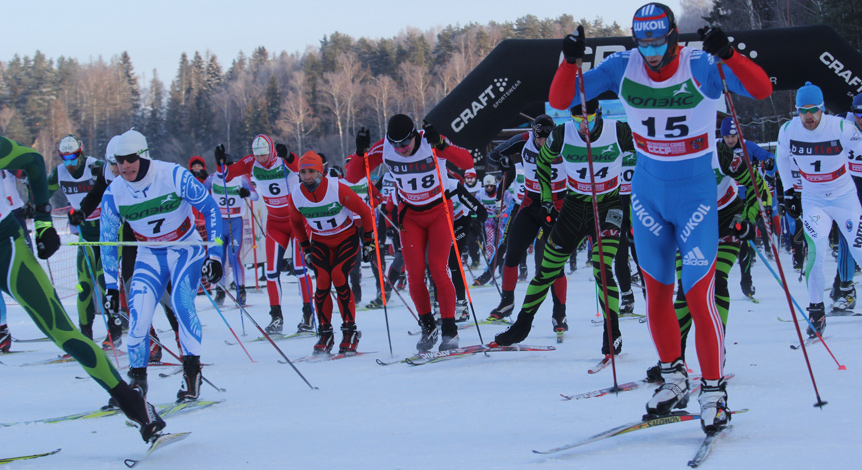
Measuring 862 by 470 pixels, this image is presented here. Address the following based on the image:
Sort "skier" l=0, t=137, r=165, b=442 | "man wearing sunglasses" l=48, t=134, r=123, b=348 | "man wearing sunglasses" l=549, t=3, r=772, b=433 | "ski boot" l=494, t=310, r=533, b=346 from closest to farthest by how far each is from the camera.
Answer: "man wearing sunglasses" l=549, t=3, r=772, b=433
"skier" l=0, t=137, r=165, b=442
"ski boot" l=494, t=310, r=533, b=346
"man wearing sunglasses" l=48, t=134, r=123, b=348

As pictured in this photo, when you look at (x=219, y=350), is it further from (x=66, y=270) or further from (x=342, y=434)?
(x=66, y=270)

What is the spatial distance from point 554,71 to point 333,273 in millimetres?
7707

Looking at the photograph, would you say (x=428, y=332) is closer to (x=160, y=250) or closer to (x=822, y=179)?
(x=160, y=250)

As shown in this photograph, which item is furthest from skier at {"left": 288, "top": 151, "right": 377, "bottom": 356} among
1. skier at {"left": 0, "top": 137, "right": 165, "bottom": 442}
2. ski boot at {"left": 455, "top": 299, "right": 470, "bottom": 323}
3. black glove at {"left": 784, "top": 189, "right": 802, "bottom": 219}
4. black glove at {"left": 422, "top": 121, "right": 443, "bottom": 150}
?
black glove at {"left": 784, "top": 189, "right": 802, "bottom": 219}

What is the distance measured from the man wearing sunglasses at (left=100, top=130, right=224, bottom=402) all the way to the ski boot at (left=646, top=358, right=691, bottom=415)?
10.0ft

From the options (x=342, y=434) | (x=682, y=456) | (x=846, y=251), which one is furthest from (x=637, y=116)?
(x=846, y=251)

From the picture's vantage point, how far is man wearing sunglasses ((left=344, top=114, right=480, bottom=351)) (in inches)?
262

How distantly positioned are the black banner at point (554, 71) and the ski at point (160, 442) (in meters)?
10.4

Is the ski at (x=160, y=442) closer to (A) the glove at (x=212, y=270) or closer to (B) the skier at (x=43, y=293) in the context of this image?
(B) the skier at (x=43, y=293)

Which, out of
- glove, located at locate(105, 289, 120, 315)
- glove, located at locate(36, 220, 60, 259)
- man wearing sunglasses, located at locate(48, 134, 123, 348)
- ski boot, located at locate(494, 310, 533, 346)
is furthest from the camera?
man wearing sunglasses, located at locate(48, 134, 123, 348)

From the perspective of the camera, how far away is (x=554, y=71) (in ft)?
43.4

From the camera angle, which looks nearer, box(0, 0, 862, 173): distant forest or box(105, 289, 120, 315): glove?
box(105, 289, 120, 315): glove

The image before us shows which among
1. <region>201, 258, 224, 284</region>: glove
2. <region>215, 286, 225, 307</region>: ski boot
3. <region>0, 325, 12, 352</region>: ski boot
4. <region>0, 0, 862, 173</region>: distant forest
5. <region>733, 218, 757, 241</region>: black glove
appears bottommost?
<region>215, 286, 225, 307</region>: ski boot

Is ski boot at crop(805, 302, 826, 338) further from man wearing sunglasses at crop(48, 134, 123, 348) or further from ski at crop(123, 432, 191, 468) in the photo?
man wearing sunglasses at crop(48, 134, 123, 348)
